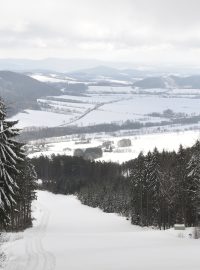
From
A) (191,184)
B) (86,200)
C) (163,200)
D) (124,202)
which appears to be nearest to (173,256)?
(191,184)

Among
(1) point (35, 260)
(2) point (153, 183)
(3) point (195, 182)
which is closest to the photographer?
(1) point (35, 260)

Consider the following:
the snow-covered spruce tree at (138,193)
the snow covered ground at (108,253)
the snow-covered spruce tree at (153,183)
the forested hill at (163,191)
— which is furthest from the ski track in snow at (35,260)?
the snow-covered spruce tree at (138,193)

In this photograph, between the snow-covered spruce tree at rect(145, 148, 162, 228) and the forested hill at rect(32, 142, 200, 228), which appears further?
the snow-covered spruce tree at rect(145, 148, 162, 228)

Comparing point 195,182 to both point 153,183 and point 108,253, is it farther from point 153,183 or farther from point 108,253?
point 108,253

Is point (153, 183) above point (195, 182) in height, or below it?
below

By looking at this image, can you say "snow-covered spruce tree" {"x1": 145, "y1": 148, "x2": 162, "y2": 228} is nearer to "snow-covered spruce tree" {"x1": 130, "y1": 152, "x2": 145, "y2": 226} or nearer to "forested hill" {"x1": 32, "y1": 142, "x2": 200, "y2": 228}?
"forested hill" {"x1": 32, "y1": 142, "x2": 200, "y2": 228}

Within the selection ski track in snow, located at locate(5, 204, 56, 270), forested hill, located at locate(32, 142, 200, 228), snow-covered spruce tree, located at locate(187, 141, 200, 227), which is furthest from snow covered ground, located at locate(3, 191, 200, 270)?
forested hill, located at locate(32, 142, 200, 228)

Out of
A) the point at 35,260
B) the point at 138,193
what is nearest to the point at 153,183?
the point at 138,193

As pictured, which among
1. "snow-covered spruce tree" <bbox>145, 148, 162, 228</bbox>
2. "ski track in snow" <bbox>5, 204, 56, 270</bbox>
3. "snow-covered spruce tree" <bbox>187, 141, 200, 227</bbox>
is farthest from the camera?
"snow-covered spruce tree" <bbox>145, 148, 162, 228</bbox>

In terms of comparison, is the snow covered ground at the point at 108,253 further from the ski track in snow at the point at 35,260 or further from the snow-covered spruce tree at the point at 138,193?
the snow-covered spruce tree at the point at 138,193

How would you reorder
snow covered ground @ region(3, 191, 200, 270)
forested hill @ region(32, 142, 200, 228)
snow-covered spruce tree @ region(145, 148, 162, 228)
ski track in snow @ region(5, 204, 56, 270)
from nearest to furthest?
1. ski track in snow @ region(5, 204, 56, 270)
2. snow covered ground @ region(3, 191, 200, 270)
3. forested hill @ region(32, 142, 200, 228)
4. snow-covered spruce tree @ region(145, 148, 162, 228)

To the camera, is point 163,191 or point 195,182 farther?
point 163,191

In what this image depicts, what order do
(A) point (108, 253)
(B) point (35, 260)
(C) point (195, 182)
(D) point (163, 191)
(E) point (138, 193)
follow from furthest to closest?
(E) point (138, 193)
(D) point (163, 191)
(C) point (195, 182)
(A) point (108, 253)
(B) point (35, 260)

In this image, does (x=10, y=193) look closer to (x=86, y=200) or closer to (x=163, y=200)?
(x=163, y=200)
